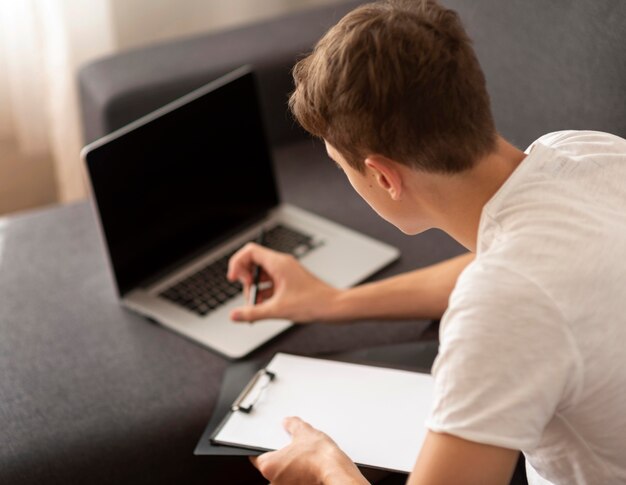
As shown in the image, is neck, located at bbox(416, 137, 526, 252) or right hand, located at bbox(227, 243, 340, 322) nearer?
neck, located at bbox(416, 137, 526, 252)

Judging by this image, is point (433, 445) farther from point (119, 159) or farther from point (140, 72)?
point (140, 72)

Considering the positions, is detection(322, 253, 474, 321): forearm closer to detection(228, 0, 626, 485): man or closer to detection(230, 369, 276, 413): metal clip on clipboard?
detection(230, 369, 276, 413): metal clip on clipboard

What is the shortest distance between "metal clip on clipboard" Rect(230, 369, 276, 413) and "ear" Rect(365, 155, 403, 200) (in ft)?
1.35

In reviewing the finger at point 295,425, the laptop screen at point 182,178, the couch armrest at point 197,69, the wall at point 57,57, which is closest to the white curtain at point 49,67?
the wall at point 57,57

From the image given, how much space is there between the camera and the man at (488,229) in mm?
863

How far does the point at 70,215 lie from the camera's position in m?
1.78

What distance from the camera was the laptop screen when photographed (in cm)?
150

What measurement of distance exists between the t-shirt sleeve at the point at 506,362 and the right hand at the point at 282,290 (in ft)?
1.88

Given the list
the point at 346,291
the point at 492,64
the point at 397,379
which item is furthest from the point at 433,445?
the point at 492,64

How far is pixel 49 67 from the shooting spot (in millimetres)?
2295

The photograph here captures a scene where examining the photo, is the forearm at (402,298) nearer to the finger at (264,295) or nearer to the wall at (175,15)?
the finger at (264,295)

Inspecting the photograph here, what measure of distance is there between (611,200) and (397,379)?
17.7 inches

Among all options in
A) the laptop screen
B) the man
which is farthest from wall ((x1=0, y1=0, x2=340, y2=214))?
the man

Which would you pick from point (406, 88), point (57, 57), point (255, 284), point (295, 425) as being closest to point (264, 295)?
point (255, 284)
